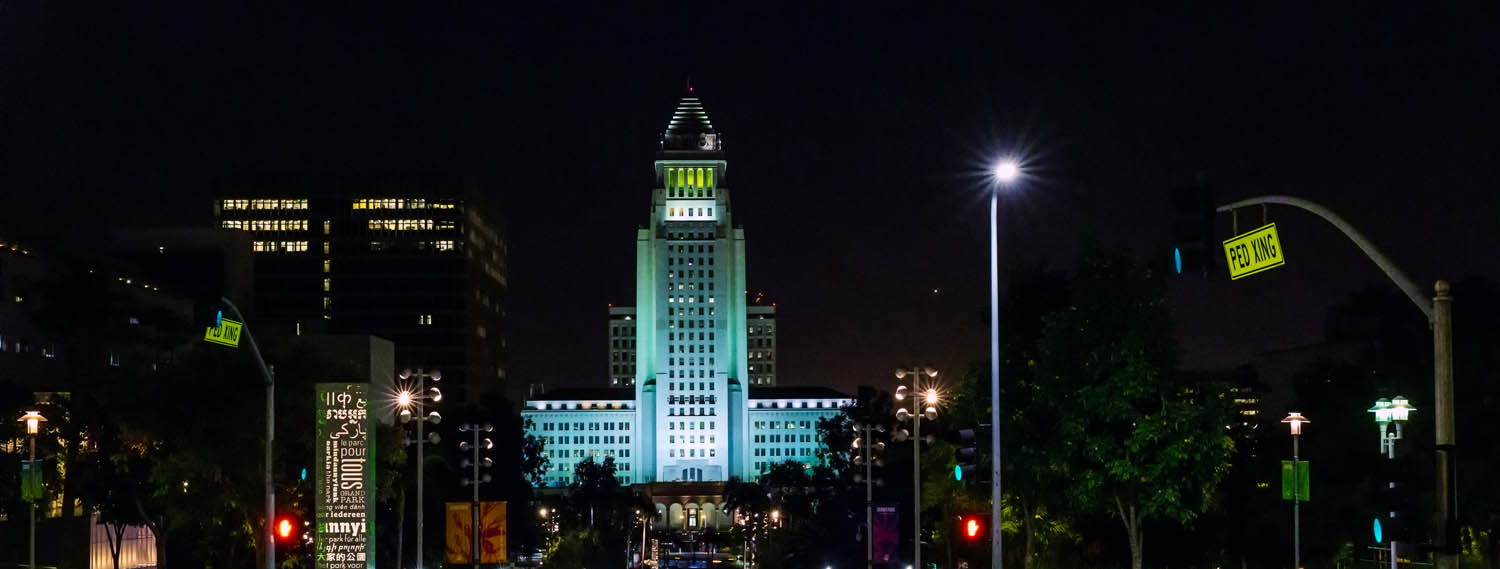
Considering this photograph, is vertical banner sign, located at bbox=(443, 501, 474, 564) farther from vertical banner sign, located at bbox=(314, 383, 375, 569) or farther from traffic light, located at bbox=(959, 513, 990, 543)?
traffic light, located at bbox=(959, 513, 990, 543)

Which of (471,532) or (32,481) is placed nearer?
(32,481)

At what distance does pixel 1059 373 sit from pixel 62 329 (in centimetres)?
6010

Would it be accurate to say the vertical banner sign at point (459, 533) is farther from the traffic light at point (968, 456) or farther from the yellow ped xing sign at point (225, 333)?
the traffic light at point (968, 456)

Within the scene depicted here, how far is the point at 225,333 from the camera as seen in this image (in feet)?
116

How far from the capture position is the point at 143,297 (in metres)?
107

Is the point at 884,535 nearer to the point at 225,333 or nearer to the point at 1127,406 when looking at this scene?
the point at 1127,406

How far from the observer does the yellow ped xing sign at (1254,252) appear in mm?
20000

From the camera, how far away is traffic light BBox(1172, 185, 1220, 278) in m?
18.9

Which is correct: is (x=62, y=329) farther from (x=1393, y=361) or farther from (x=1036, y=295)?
(x=1393, y=361)

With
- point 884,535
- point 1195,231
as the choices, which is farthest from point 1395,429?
point 884,535

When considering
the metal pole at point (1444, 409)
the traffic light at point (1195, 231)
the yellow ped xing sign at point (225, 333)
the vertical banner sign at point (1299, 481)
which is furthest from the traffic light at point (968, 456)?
the traffic light at point (1195, 231)

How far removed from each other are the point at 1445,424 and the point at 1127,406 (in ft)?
80.6

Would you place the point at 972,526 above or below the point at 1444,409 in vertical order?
below

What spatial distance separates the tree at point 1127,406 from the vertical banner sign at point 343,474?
18588mm
